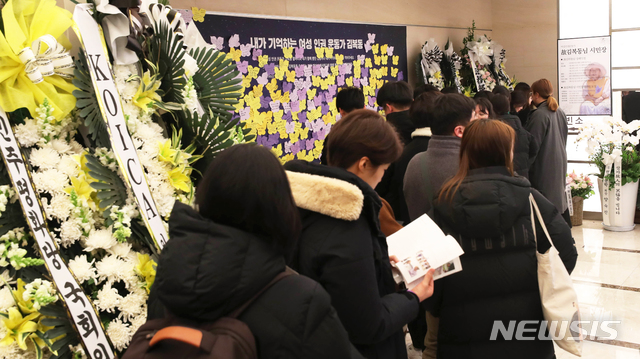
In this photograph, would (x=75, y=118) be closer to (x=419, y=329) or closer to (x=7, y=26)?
(x=7, y=26)

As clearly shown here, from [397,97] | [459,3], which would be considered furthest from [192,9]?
[459,3]

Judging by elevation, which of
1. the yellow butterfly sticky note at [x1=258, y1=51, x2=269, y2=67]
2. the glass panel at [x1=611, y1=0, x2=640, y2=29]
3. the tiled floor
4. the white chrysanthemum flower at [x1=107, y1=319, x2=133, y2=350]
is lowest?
the tiled floor

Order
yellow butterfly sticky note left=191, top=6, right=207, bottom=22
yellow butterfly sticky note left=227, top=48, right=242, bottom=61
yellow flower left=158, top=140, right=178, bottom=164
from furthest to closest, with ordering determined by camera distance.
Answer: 1. yellow butterfly sticky note left=227, top=48, right=242, bottom=61
2. yellow butterfly sticky note left=191, top=6, right=207, bottom=22
3. yellow flower left=158, top=140, right=178, bottom=164

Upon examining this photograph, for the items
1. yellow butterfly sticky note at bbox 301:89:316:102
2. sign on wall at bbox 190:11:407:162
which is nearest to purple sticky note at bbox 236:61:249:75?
sign on wall at bbox 190:11:407:162

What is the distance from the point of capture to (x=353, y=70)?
17.4ft

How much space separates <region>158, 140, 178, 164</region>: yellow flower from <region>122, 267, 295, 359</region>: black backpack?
956mm

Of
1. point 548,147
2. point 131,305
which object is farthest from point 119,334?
point 548,147

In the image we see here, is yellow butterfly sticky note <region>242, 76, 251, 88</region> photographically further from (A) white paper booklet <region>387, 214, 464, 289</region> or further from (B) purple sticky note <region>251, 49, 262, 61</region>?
(A) white paper booklet <region>387, 214, 464, 289</region>

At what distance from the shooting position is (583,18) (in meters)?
7.80

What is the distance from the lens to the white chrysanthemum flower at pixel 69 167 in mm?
1770

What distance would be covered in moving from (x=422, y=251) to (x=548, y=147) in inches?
152

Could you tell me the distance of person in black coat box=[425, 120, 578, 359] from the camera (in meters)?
1.98

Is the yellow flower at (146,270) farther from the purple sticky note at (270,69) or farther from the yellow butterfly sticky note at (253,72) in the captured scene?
the purple sticky note at (270,69)

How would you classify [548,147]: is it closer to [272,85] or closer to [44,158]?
[272,85]
